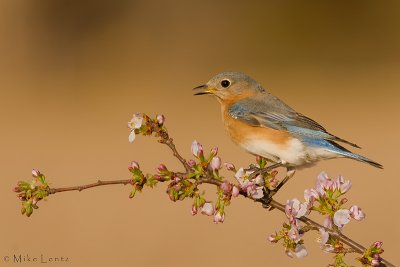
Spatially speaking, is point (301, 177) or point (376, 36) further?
point (376, 36)

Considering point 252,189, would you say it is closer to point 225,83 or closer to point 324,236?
point 324,236

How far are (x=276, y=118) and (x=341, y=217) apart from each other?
278cm

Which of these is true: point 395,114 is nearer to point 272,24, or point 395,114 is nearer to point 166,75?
point 272,24

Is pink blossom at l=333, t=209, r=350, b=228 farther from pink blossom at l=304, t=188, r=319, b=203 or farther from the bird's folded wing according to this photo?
the bird's folded wing

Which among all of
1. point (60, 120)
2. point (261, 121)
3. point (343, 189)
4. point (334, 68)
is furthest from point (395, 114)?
point (343, 189)

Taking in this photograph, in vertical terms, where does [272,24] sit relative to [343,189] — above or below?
above

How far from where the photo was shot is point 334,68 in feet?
95.0

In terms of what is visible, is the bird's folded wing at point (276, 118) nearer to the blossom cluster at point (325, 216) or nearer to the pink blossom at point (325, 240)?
the blossom cluster at point (325, 216)

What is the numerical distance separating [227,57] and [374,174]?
482 inches

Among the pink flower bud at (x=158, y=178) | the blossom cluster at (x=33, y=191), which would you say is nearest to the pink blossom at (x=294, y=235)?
the pink flower bud at (x=158, y=178)

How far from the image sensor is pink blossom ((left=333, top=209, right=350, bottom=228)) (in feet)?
14.3

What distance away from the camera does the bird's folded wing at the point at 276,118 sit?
22.5 feet

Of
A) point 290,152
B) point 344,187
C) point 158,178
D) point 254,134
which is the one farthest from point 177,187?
point 254,134

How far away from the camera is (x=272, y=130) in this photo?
22.7ft
